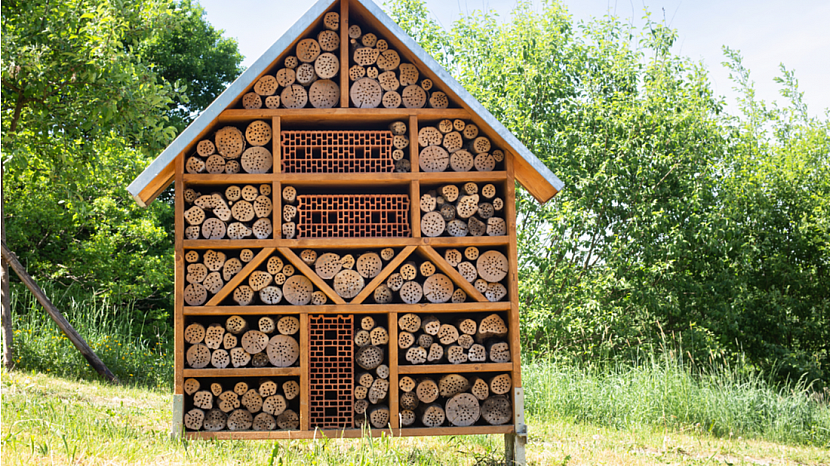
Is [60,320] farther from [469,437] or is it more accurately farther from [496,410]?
[496,410]

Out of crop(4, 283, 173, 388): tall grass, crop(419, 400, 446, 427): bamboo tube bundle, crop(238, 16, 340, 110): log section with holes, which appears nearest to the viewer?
crop(419, 400, 446, 427): bamboo tube bundle

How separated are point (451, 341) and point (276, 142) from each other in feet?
7.90

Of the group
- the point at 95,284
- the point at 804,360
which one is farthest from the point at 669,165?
the point at 95,284

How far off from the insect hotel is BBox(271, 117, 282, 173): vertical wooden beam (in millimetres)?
12

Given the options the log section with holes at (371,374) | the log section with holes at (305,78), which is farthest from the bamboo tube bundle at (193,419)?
the log section with holes at (305,78)

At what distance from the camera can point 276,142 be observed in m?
5.91

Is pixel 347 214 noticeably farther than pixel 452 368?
Yes

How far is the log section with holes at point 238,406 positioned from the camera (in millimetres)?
5688

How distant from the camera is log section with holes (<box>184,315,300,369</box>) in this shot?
5730 mm

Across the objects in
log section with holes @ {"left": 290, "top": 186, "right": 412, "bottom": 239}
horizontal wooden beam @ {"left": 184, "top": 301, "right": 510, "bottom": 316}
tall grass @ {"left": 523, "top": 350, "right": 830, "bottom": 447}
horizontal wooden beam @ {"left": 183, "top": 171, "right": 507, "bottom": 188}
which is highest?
horizontal wooden beam @ {"left": 183, "top": 171, "right": 507, "bottom": 188}

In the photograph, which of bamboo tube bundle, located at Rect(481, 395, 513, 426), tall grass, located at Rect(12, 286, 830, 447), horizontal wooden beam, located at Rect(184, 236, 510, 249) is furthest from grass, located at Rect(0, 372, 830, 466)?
horizontal wooden beam, located at Rect(184, 236, 510, 249)

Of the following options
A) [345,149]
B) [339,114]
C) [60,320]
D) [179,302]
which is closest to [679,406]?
[345,149]

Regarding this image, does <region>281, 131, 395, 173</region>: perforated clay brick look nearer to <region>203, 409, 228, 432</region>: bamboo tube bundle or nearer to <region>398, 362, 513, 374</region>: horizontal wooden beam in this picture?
<region>398, 362, 513, 374</region>: horizontal wooden beam

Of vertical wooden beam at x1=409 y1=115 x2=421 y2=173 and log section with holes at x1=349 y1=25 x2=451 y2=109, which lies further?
log section with holes at x1=349 y1=25 x2=451 y2=109
